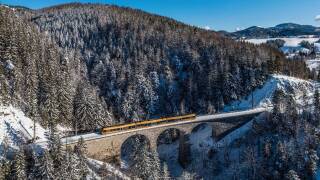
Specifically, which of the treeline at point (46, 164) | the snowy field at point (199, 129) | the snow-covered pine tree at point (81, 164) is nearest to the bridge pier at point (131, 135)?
the snowy field at point (199, 129)

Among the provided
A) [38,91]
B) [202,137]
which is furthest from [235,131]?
[38,91]

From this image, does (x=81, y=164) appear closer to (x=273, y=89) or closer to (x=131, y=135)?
(x=131, y=135)

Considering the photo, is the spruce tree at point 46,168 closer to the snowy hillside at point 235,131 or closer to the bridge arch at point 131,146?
the bridge arch at point 131,146

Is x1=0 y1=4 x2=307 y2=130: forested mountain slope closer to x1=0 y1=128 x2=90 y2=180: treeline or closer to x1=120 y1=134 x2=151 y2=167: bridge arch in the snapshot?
x1=120 y1=134 x2=151 y2=167: bridge arch

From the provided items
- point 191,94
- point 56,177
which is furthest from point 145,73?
point 56,177

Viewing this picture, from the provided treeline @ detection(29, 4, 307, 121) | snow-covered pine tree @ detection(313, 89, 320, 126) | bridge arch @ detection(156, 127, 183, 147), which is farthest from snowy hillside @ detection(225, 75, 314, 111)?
bridge arch @ detection(156, 127, 183, 147)
